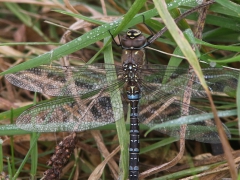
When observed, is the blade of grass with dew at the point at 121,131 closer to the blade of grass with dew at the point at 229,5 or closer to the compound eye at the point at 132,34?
the compound eye at the point at 132,34

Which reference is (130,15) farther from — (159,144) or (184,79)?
(159,144)

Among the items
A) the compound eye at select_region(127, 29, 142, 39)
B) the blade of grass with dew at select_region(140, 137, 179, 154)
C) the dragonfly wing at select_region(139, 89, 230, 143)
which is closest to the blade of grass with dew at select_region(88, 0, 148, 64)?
the compound eye at select_region(127, 29, 142, 39)

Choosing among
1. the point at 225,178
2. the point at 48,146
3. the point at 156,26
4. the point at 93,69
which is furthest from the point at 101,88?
the point at 225,178

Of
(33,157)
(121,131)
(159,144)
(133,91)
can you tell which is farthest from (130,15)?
(33,157)

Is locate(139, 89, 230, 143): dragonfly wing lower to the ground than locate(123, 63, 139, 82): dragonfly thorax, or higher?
lower

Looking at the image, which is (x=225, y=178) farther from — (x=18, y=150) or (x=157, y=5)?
(x=18, y=150)

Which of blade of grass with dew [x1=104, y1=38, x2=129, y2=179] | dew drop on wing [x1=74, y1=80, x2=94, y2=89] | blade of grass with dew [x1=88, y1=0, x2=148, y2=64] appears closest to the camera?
blade of grass with dew [x1=88, y1=0, x2=148, y2=64]

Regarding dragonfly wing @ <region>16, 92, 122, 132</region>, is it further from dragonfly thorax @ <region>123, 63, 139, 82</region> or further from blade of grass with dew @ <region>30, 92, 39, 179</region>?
dragonfly thorax @ <region>123, 63, 139, 82</region>
